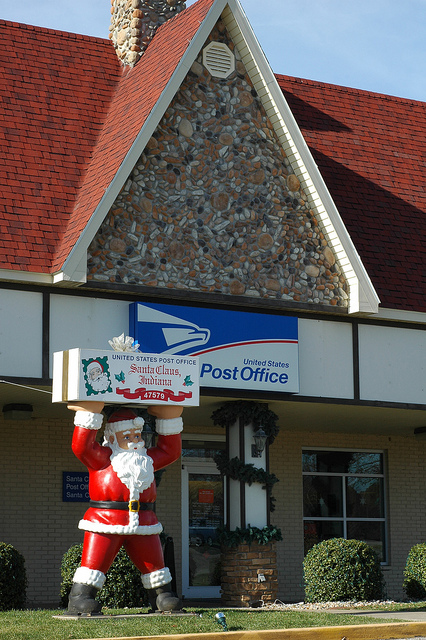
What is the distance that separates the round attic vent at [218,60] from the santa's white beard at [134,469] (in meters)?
6.78

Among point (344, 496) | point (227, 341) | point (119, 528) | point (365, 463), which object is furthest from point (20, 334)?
point (365, 463)

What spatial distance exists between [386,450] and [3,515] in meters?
7.98

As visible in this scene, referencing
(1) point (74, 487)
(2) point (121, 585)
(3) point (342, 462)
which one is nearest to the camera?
(2) point (121, 585)

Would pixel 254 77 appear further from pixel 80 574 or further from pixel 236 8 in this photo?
pixel 80 574

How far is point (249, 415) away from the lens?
1573 centimetres

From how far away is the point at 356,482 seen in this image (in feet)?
66.4

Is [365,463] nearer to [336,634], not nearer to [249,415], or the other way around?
[249,415]

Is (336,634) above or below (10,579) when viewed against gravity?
below

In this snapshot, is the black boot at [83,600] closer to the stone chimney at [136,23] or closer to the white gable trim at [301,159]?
the white gable trim at [301,159]

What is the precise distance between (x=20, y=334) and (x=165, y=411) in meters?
2.86

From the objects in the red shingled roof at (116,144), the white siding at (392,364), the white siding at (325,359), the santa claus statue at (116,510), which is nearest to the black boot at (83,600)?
the santa claus statue at (116,510)

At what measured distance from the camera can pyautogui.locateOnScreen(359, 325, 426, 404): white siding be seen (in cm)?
1662

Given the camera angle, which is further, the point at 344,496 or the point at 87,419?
the point at 344,496

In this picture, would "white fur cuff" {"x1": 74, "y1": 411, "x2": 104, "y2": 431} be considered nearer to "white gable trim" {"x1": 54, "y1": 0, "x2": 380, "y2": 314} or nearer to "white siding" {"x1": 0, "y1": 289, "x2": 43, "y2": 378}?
"white siding" {"x1": 0, "y1": 289, "x2": 43, "y2": 378}
